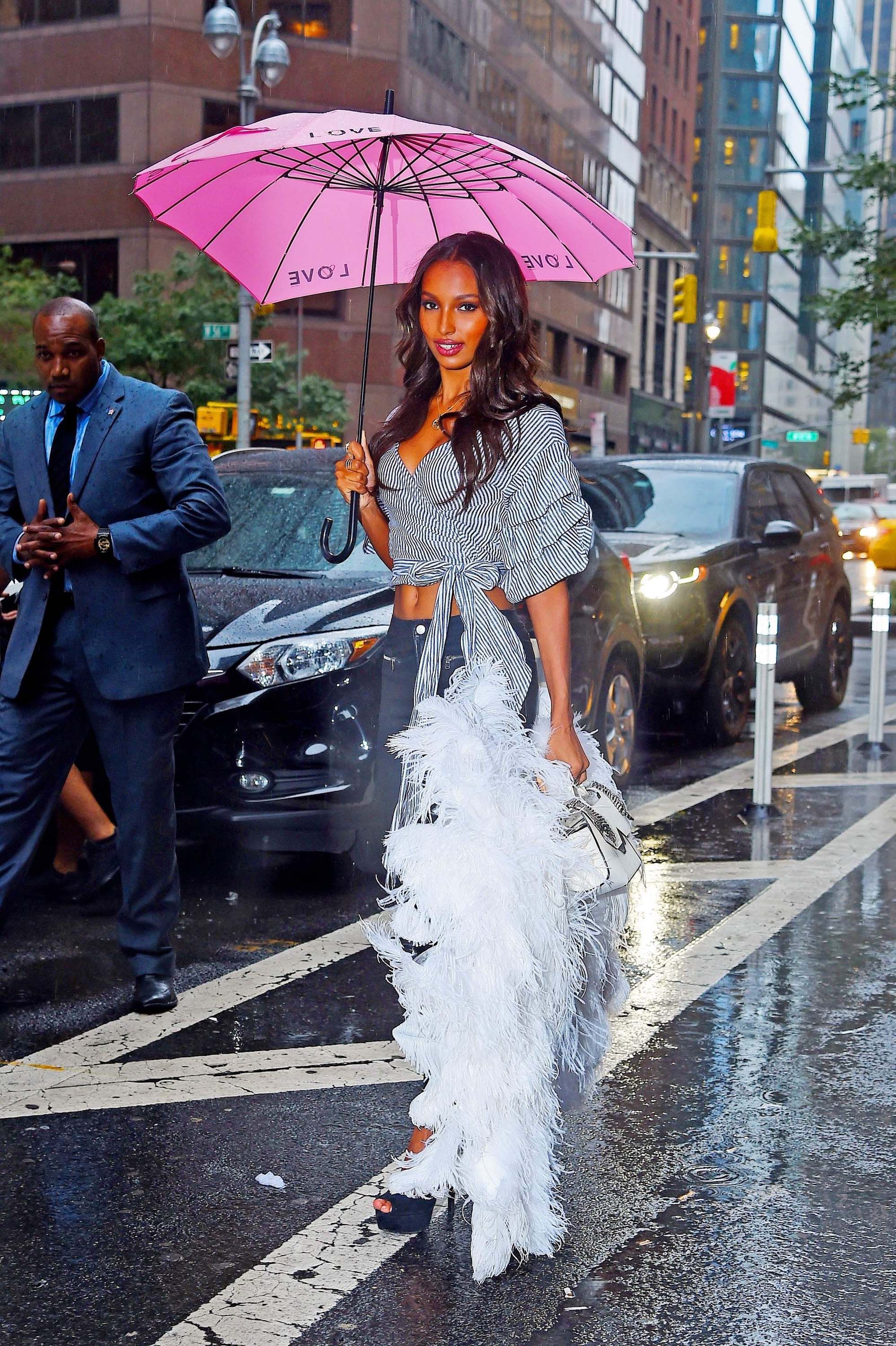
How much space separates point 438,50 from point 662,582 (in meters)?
41.0

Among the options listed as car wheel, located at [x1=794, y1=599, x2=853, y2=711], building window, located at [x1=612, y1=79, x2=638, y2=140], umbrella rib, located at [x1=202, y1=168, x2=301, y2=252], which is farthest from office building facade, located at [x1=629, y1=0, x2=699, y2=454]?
umbrella rib, located at [x1=202, y1=168, x2=301, y2=252]

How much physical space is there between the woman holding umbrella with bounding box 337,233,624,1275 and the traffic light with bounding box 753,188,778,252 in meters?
20.7

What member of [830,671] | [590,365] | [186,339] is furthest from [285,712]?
[590,365]

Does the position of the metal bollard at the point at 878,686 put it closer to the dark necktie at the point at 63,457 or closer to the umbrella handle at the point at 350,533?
the dark necktie at the point at 63,457

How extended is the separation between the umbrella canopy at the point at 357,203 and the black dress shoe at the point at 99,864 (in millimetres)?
2189

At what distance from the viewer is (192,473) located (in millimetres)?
4770

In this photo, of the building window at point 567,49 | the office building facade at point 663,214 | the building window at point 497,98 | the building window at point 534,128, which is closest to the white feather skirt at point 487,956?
the building window at point 497,98

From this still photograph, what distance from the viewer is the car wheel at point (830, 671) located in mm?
12398

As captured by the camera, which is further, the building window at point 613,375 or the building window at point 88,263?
the building window at point 613,375

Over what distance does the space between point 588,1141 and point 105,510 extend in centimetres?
218

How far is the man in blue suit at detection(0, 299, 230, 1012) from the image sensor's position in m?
4.69

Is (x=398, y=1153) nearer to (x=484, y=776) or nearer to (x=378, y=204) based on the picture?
(x=484, y=776)

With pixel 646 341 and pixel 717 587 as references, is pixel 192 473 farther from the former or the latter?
pixel 646 341

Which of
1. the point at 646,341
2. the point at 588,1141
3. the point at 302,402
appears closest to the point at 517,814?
the point at 588,1141
